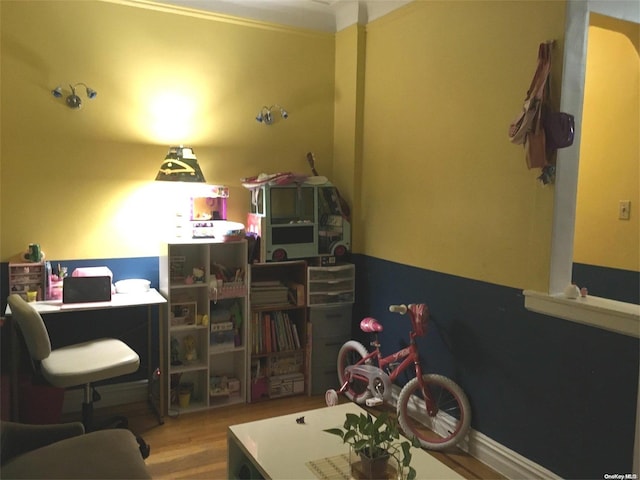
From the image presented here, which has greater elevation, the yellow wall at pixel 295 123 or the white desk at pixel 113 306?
the yellow wall at pixel 295 123

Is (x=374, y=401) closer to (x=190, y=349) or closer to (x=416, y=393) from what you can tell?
(x=416, y=393)

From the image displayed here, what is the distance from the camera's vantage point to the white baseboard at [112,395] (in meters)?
3.32

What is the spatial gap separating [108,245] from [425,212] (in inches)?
78.8

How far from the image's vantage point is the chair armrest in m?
1.94

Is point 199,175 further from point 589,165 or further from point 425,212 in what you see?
point 589,165

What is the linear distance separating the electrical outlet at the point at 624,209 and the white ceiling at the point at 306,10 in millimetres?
1804

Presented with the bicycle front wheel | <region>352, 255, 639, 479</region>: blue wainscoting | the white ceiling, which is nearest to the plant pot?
<region>352, 255, 639, 479</region>: blue wainscoting

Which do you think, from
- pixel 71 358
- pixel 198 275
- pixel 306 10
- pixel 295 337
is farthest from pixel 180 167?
pixel 306 10

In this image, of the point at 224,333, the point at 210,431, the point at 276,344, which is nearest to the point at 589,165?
the point at 276,344

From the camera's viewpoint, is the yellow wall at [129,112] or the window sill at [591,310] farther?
the yellow wall at [129,112]

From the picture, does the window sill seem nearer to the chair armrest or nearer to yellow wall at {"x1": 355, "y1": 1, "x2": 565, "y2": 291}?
yellow wall at {"x1": 355, "y1": 1, "x2": 565, "y2": 291}

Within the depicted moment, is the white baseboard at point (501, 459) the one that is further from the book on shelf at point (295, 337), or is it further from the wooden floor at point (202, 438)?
the book on shelf at point (295, 337)

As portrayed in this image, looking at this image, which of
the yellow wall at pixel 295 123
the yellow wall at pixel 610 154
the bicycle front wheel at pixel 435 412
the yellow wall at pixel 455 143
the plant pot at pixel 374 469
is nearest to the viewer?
the plant pot at pixel 374 469

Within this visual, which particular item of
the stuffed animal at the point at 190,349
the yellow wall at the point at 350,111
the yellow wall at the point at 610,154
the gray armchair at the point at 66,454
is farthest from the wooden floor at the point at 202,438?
the yellow wall at the point at 610,154
